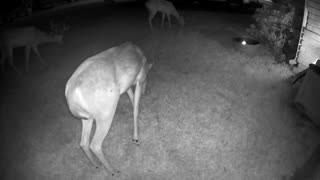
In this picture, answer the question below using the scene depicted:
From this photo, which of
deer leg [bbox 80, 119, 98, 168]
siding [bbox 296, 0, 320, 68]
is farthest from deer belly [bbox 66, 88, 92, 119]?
siding [bbox 296, 0, 320, 68]

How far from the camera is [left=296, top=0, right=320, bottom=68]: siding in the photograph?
6.80 m

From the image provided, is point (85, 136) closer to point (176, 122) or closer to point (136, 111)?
point (136, 111)

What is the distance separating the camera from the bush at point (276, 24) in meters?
8.19

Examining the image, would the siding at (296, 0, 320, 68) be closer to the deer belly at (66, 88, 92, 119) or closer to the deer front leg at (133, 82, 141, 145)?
the deer front leg at (133, 82, 141, 145)

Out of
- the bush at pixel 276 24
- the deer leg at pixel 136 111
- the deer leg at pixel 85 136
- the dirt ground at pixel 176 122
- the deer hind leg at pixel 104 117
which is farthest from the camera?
the bush at pixel 276 24

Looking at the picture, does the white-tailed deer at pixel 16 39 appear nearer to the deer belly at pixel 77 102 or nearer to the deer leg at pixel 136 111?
the deer leg at pixel 136 111

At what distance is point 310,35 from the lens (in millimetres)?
7129

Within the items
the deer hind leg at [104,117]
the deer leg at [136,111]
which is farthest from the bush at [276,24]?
the deer hind leg at [104,117]

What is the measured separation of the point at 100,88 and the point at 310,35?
585cm

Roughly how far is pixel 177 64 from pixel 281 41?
335 centimetres

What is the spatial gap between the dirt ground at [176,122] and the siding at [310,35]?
0.64 metres

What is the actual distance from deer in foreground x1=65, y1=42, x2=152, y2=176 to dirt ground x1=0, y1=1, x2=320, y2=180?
786mm

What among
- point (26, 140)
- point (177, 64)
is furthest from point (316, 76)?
point (26, 140)

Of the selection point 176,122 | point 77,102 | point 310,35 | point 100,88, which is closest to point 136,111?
point 176,122
